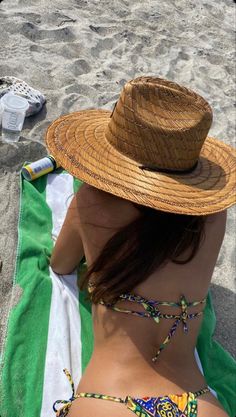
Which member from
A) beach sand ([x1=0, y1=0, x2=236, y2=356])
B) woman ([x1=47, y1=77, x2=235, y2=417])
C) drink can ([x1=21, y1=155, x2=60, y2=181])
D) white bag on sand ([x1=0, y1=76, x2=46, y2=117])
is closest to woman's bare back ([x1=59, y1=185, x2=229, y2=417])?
woman ([x1=47, y1=77, x2=235, y2=417])

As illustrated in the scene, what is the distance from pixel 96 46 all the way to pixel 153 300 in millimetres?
2888

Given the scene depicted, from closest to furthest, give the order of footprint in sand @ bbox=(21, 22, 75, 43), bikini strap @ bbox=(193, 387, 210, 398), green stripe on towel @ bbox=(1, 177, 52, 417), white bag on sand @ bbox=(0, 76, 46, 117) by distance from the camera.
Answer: bikini strap @ bbox=(193, 387, 210, 398) → green stripe on towel @ bbox=(1, 177, 52, 417) → white bag on sand @ bbox=(0, 76, 46, 117) → footprint in sand @ bbox=(21, 22, 75, 43)

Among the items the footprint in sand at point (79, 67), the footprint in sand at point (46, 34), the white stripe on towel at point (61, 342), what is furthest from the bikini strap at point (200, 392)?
the footprint in sand at point (46, 34)

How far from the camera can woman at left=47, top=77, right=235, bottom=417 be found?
4.46ft

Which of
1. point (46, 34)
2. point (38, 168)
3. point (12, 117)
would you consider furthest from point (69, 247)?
point (46, 34)

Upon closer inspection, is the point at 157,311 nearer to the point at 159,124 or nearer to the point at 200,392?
the point at 200,392

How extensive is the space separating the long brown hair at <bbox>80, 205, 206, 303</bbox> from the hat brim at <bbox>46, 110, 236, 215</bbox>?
0.27 feet

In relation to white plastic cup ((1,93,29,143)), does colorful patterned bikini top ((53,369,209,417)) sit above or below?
above

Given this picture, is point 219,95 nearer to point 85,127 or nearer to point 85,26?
point 85,26

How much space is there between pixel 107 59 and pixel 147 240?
2.73 meters

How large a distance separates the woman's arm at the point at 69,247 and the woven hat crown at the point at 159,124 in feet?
1.20

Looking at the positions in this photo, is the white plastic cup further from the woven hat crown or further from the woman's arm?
the woven hat crown

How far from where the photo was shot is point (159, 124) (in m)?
1.38

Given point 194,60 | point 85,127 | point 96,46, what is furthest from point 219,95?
point 85,127
